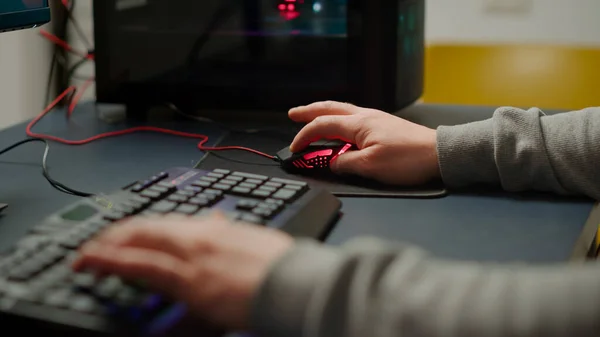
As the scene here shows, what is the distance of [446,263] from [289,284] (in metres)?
0.11

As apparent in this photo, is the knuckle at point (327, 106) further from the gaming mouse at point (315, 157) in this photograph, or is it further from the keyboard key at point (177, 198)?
the keyboard key at point (177, 198)

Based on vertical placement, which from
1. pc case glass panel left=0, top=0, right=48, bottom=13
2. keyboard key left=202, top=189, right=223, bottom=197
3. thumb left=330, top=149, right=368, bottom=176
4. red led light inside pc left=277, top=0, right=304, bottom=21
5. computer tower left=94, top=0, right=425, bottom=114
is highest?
pc case glass panel left=0, top=0, right=48, bottom=13

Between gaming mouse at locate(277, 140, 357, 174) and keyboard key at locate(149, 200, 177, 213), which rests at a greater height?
keyboard key at locate(149, 200, 177, 213)

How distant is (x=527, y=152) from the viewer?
826 mm

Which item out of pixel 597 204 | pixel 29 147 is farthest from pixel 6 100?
pixel 597 204

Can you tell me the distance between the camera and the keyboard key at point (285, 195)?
707 millimetres

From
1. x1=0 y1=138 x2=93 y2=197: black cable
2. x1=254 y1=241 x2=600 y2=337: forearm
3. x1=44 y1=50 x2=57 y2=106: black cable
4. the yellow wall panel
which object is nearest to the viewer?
x1=254 y1=241 x2=600 y2=337: forearm

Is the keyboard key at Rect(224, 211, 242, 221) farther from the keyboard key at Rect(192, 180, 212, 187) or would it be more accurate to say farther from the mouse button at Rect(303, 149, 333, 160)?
the mouse button at Rect(303, 149, 333, 160)

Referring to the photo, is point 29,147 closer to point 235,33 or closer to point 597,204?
point 235,33

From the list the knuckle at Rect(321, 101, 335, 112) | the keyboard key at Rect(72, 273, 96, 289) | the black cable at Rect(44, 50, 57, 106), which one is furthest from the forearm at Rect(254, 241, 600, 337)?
the black cable at Rect(44, 50, 57, 106)

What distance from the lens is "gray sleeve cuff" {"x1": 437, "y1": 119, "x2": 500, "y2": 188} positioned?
0.85 metres

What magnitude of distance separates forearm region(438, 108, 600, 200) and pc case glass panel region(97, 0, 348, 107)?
377 mm

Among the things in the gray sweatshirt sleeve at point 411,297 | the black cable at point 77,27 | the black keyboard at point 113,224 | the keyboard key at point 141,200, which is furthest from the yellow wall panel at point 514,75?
the gray sweatshirt sleeve at point 411,297

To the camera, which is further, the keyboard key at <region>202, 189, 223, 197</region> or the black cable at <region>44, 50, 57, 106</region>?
the black cable at <region>44, 50, 57, 106</region>
